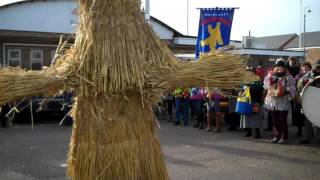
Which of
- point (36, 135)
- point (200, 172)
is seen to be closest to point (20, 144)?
point (36, 135)

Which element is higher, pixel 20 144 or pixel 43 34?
pixel 43 34

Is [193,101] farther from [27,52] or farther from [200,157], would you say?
[27,52]

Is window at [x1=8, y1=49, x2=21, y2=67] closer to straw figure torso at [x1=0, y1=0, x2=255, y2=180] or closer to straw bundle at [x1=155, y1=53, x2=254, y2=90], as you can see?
straw figure torso at [x1=0, y1=0, x2=255, y2=180]

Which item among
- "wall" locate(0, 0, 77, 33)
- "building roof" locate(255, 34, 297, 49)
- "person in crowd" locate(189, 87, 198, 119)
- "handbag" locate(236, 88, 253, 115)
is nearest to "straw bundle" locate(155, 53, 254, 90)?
"handbag" locate(236, 88, 253, 115)

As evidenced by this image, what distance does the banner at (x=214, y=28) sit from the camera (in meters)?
10.7

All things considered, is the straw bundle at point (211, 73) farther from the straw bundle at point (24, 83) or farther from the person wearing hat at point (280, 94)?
the person wearing hat at point (280, 94)

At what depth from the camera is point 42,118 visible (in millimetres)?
16453

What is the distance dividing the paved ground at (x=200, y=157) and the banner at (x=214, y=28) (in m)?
2.04

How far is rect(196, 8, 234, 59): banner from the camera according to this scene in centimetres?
1066

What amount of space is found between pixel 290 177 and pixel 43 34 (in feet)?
42.8

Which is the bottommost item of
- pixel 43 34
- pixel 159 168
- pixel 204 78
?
pixel 159 168

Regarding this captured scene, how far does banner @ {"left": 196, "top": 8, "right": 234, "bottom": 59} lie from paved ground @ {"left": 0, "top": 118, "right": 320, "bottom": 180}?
204 cm

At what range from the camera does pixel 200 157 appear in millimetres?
8648

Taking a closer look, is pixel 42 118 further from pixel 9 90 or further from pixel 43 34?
pixel 9 90
